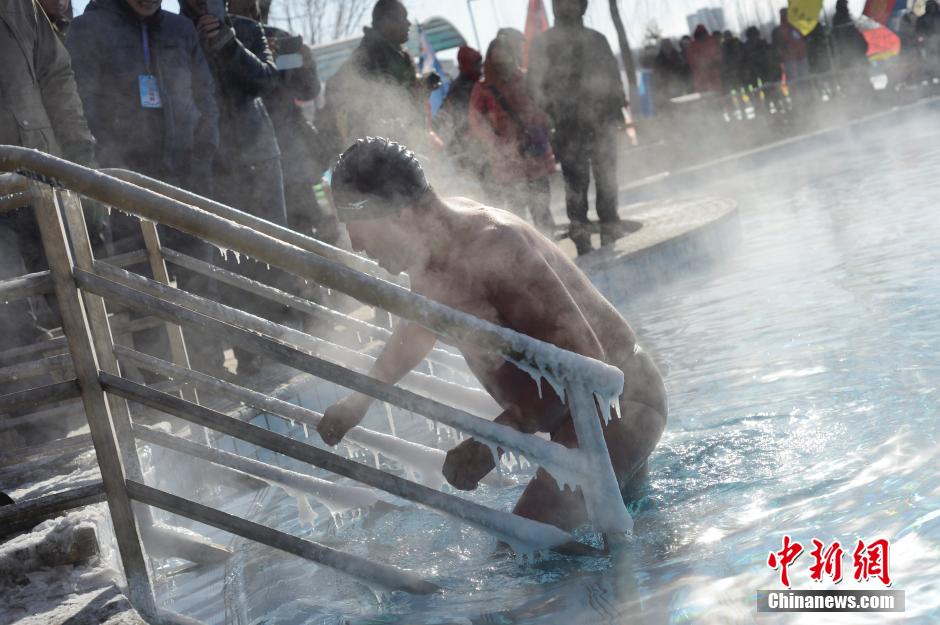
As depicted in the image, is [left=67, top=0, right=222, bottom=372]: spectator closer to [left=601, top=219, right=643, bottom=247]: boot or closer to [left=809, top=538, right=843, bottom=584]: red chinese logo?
[left=809, top=538, right=843, bottom=584]: red chinese logo

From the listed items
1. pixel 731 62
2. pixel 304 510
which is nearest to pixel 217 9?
pixel 304 510

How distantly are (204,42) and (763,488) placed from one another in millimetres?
4093

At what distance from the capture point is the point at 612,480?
2488mm

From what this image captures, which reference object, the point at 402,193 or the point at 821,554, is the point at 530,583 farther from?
the point at 402,193

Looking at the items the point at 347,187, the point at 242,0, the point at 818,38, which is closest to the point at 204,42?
the point at 242,0

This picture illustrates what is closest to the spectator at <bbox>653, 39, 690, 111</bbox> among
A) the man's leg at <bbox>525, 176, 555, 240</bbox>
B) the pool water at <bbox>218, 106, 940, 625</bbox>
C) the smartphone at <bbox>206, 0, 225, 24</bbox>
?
the man's leg at <bbox>525, 176, 555, 240</bbox>

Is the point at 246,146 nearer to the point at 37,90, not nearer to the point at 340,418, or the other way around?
the point at 37,90

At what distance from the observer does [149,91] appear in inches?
201

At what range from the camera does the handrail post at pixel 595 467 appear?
7.79ft

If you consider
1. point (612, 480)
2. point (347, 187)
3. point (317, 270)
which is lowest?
point (612, 480)

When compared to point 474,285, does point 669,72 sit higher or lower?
higher

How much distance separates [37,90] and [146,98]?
0.80 meters

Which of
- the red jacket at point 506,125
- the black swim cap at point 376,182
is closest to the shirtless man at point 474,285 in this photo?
the black swim cap at point 376,182

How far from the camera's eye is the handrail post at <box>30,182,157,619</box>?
249 cm
